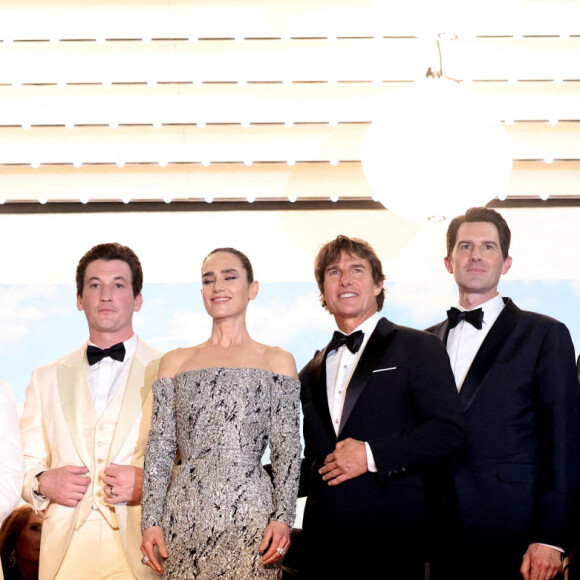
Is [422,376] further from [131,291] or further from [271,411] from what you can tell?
[131,291]

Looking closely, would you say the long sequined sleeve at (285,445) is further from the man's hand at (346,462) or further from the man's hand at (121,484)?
the man's hand at (121,484)

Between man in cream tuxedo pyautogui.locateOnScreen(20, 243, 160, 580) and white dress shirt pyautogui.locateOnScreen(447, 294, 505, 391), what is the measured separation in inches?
42.8

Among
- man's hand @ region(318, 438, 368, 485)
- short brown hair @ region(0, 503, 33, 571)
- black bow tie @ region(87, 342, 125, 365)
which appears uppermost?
black bow tie @ region(87, 342, 125, 365)

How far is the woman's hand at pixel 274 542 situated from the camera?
2.80 meters

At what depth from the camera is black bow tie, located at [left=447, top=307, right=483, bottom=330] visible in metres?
3.24

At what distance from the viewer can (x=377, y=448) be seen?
2834 millimetres

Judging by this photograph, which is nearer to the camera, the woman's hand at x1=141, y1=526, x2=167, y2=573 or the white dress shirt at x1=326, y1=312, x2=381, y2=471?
the woman's hand at x1=141, y1=526, x2=167, y2=573

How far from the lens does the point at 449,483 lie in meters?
3.05

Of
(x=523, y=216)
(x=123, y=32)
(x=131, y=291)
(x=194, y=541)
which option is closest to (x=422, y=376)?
(x=194, y=541)

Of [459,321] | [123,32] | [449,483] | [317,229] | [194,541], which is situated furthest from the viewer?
[317,229]

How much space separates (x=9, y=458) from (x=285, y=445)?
877 mm

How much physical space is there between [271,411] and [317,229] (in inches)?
108

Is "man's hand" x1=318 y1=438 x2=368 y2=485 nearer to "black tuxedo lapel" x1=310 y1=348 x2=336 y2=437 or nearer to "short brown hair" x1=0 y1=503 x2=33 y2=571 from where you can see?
"black tuxedo lapel" x1=310 y1=348 x2=336 y2=437

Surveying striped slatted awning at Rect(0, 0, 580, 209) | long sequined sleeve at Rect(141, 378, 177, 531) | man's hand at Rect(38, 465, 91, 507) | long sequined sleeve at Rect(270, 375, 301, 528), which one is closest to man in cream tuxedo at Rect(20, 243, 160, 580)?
man's hand at Rect(38, 465, 91, 507)
